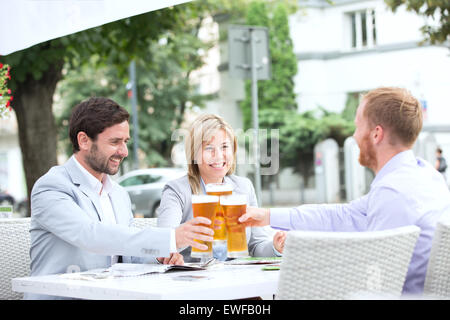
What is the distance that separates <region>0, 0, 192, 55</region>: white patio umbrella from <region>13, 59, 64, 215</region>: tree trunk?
4.96 meters

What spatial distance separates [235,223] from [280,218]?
366 millimetres

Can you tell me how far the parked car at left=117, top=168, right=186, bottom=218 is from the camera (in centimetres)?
1878

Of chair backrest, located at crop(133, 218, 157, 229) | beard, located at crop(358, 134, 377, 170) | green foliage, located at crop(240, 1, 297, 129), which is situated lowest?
chair backrest, located at crop(133, 218, 157, 229)

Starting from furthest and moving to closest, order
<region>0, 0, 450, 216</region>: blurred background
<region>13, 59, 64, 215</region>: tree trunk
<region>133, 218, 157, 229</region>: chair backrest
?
<region>0, 0, 450, 216</region>: blurred background → <region>13, 59, 64, 215</region>: tree trunk → <region>133, 218, 157, 229</region>: chair backrest

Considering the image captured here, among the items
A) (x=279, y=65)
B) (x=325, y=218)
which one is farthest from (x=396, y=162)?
(x=279, y=65)

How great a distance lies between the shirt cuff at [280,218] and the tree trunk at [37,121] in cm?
622

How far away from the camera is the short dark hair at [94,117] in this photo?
3203mm

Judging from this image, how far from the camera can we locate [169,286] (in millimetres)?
2322

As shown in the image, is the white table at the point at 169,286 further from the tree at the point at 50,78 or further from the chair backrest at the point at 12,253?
the tree at the point at 50,78

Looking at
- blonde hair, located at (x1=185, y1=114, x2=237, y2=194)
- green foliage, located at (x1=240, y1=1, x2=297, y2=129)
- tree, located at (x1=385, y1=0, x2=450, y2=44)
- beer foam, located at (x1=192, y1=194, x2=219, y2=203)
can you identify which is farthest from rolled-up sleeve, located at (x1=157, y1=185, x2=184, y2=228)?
green foliage, located at (x1=240, y1=1, x2=297, y2=129)

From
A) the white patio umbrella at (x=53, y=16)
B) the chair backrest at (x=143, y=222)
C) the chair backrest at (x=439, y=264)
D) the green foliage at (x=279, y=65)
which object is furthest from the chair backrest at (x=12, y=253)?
the green foliage at (x=279, y=65)

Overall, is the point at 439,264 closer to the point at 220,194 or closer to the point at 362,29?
the point at 220,194

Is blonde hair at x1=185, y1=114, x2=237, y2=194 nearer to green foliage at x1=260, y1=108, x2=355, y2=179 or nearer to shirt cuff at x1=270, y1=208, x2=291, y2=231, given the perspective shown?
shirt cuff at x1=270, y1=208, x2=291, y2=231
